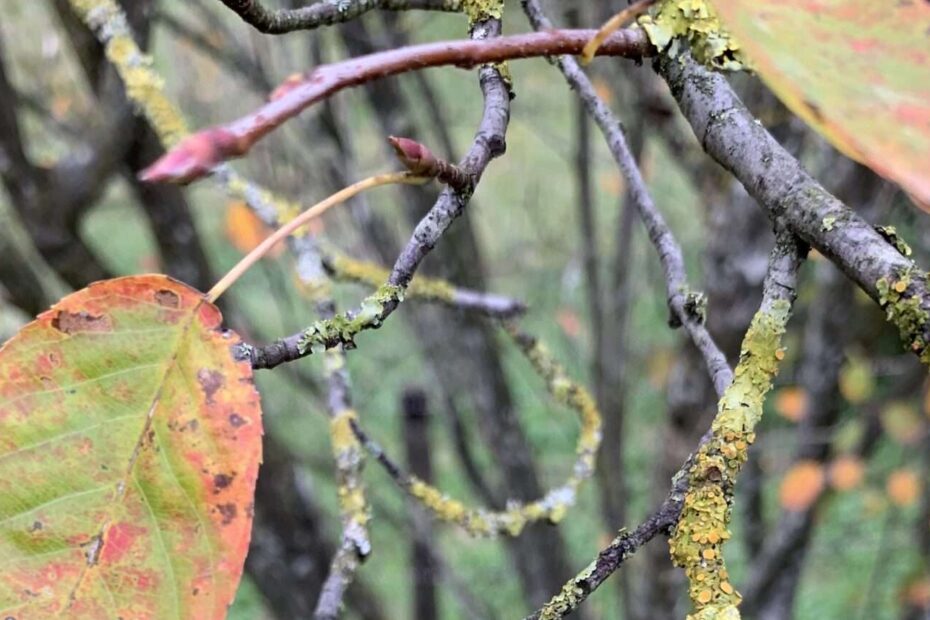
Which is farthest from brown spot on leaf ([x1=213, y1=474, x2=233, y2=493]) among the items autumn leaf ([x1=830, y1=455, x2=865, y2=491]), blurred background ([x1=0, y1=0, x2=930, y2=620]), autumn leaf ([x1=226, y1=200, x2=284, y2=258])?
autumn leaf ([x1=226, y1=200, x2=284, y2=258])

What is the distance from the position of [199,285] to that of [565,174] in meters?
2.76

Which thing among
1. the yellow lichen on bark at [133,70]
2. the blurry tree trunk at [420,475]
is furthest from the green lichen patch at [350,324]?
the blurry tree trunk at [420,475]

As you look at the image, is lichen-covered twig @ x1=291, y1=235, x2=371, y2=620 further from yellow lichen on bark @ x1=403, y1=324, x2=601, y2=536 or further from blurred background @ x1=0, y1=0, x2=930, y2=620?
blurred background @ x1=0, y1=0, x2=930, y2=620

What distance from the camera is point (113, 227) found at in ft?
12.8

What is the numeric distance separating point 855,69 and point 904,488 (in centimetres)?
204

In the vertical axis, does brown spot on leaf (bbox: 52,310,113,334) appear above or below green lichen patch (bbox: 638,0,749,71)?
below

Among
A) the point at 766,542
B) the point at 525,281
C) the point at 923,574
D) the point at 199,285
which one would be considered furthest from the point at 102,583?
the point at 525,281

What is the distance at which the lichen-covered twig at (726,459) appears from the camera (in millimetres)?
287

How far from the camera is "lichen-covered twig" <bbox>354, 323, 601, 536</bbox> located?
59 centimetres

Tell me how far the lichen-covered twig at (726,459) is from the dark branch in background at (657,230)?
0.12 ft

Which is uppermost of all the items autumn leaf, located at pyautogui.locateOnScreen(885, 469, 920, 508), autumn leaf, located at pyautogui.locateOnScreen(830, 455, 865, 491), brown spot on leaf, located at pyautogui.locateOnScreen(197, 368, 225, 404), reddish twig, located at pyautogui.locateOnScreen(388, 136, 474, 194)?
autumn leaf, located at pyautogui.locateOnScreen(885, 469, 920, 508)

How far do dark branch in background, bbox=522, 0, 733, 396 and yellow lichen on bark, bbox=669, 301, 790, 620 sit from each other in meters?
0.05

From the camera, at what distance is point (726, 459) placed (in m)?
0.30

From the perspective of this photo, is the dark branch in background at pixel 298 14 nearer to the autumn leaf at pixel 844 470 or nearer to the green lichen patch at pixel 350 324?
the green lichen patch at pixel 350 324
